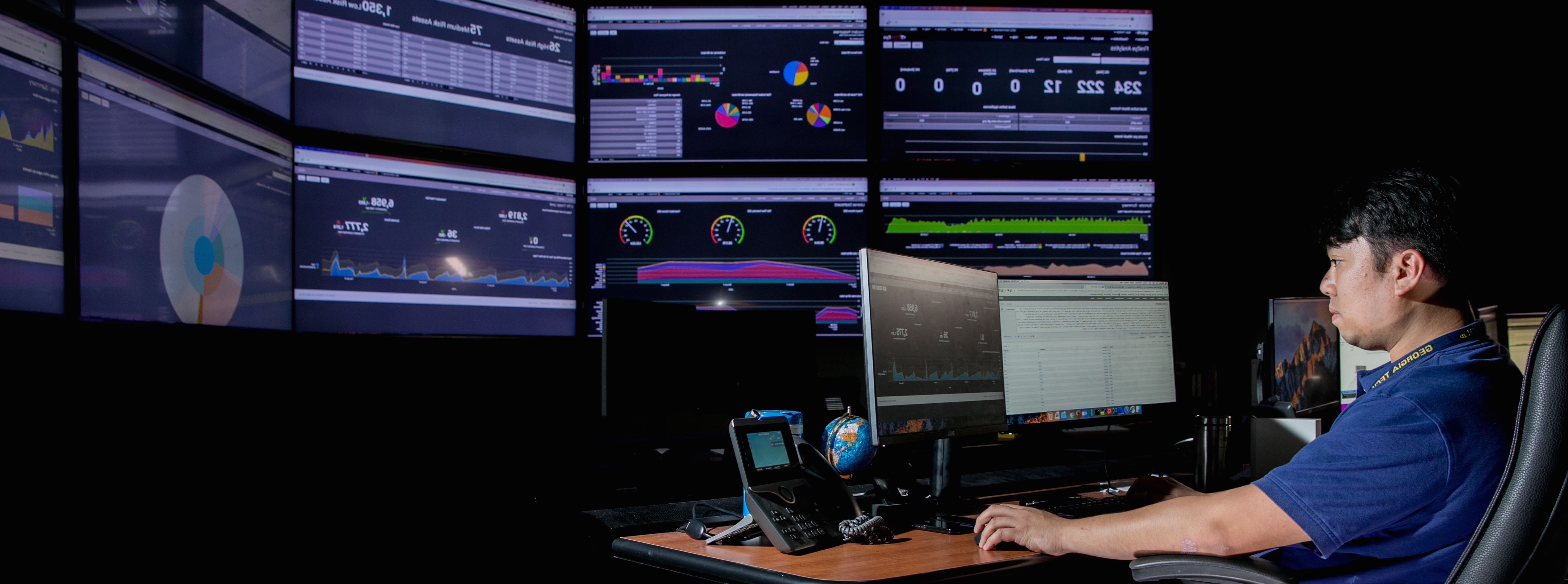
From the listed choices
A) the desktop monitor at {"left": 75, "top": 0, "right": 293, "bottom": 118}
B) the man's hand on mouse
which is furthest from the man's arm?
the desktop monitor at {"left": 75, "top": 0, "right": 293, "bottom": 118}

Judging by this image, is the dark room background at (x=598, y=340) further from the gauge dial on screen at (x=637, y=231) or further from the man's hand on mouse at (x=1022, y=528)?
the man's hand on mouse at (x=1022, y=528)

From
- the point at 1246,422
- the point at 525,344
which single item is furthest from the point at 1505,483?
→ the point at 525,344

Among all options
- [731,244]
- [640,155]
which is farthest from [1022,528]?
[640,155]

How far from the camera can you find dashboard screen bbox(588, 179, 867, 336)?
8.90ft

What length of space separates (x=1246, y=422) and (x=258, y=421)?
240 cm

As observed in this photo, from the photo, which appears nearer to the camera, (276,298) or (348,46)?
(276,298)

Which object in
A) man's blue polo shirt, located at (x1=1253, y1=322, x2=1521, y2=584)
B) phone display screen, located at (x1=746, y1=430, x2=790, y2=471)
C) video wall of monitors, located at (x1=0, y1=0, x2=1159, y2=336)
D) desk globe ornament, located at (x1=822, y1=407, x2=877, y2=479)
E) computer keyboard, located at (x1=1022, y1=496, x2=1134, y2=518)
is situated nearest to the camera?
man's blue polo shirt, located at (x1=1253, y1=322, x2=1521, y2=584)

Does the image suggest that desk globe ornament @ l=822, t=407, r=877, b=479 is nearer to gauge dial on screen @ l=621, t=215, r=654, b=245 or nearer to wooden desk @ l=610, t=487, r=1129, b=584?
wooden desk @ l=610, t=487, r=1129, b=584

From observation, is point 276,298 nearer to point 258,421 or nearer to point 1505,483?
point 258,421

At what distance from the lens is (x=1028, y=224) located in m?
2.86

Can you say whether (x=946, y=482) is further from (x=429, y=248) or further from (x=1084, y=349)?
(x=429, y=248)

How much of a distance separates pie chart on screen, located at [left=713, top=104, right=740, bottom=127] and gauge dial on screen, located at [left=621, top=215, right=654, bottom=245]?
411mm

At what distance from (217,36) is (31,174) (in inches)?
25.7

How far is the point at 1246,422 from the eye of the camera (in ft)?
7.37
